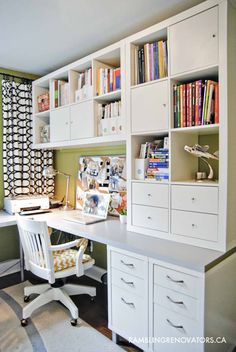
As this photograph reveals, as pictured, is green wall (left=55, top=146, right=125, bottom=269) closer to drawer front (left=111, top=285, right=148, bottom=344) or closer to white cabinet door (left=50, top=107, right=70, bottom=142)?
white cabinet door (left=50, top=107, right=70, bottom=142)

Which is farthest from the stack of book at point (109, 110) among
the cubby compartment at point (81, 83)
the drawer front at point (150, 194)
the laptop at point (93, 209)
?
the laptop at point (93, 209)

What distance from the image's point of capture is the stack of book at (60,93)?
267 centimetres

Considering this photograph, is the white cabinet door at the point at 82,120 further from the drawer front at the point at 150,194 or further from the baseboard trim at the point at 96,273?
the baseboard trim at the point at 96,273

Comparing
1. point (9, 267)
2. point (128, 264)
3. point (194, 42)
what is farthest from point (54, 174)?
point (194, 42)

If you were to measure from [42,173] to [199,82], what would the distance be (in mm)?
2250

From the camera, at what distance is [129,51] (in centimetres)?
201

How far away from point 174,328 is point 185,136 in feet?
4.00

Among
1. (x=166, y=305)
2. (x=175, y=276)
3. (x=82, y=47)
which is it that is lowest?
(x=166, y=305)

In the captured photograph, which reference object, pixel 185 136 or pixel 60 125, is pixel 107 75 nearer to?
pixel 60 125

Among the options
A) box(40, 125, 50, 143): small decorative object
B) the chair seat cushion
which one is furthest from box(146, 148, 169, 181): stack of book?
box(40, 125, 50, 143): small decorative object

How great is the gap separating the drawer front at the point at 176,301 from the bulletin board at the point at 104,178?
1.08 metres

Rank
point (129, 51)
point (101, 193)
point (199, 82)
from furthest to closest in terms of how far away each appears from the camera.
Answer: point (101, 193) → point (129, 51) → point (199, 82)

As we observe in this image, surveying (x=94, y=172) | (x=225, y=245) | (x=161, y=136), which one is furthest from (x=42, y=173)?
(x=225, y=245)

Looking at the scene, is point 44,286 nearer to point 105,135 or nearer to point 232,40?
point 105,135
